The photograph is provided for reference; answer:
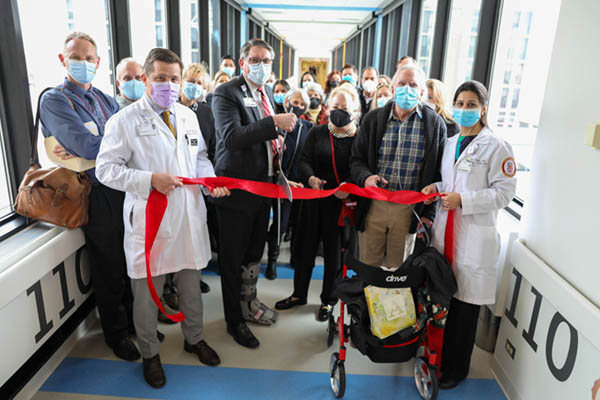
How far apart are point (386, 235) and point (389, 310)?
2.06ft

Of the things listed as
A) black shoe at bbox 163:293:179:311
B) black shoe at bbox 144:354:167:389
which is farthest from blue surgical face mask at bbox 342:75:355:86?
black shoe at bbox 144:354:167:389

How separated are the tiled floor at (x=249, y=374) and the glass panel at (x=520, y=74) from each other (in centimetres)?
184

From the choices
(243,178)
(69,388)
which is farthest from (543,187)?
(69,388)

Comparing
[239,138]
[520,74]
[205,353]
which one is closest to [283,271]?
[205,353]

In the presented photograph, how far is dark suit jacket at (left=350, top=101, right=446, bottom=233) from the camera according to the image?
8.34 feet

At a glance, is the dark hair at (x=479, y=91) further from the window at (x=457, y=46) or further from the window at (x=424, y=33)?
the window at (x=424, y=33)

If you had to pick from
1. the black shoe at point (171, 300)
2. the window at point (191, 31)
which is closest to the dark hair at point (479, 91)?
the black shoe at point (171, 300)

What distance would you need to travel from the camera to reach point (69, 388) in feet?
8.05

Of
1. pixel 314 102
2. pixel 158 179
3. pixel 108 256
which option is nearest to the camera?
pixel 158 179

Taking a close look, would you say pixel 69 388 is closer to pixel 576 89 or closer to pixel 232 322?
pixel 232 322

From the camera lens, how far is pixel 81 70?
2.45m

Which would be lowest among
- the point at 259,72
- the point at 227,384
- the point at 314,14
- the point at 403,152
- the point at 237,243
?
the point at 227,384

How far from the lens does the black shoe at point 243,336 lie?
2.90m

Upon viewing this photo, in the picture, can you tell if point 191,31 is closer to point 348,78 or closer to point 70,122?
point 348,78
